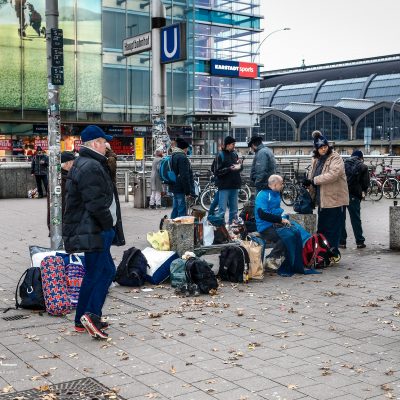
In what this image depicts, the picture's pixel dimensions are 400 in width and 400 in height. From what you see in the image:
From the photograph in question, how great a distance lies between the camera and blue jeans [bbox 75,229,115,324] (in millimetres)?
6348

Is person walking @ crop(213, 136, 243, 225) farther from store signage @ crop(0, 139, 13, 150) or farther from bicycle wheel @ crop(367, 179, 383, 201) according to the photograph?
store signage @ crop(0, 139, 13, 150)

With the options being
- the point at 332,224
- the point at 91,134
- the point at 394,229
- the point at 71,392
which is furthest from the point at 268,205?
the point at 71,392

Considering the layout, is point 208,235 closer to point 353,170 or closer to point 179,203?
point 179,203

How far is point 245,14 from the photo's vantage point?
5591cm

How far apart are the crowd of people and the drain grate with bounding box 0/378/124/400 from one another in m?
1.15

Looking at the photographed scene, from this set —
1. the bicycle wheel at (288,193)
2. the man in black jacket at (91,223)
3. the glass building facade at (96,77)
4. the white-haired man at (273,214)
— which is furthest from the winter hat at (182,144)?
the glass building facade at (96,77)

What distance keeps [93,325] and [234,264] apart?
3.02 meters

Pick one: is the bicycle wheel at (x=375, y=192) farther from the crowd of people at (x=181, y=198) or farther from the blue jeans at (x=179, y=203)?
the blue jeans at (x=179, y=203)

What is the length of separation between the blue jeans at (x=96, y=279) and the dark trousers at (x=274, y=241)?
355 centimetres

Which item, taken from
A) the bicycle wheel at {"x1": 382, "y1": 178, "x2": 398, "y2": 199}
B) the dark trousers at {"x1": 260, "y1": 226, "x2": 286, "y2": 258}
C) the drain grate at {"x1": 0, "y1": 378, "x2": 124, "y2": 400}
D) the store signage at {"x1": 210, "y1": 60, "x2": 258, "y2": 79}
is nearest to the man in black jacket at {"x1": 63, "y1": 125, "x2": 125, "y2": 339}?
the drain grate at {"x1": 0, "y1": 378, "x2": 124, "y2": 400}

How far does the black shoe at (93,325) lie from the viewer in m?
6.22

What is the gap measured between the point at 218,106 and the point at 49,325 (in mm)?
48451

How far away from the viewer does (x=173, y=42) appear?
51.1ft

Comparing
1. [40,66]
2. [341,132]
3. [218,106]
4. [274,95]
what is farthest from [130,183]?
[274,95]
